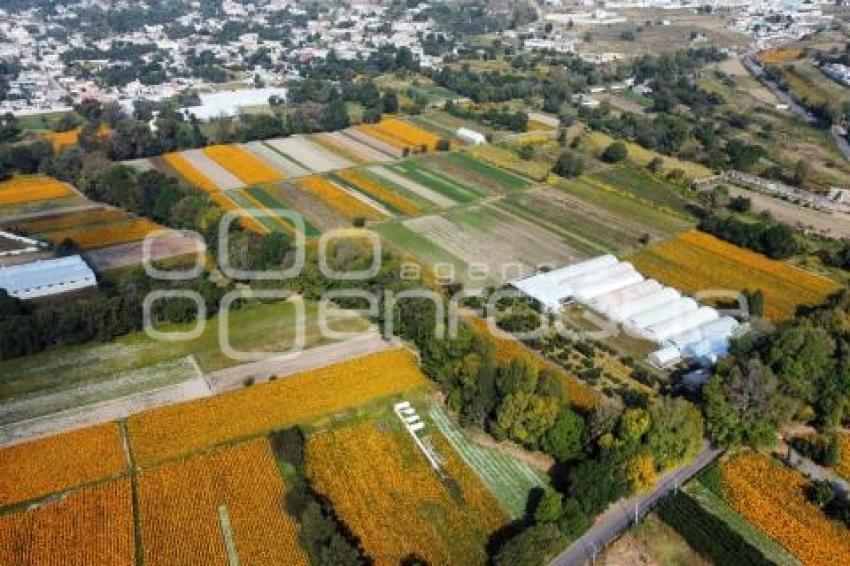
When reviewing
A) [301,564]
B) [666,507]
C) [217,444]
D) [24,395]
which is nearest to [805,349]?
[666,507]

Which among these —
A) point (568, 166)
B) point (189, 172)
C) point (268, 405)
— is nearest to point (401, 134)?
point (568, 166)

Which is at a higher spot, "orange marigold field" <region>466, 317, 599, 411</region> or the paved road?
the paved road

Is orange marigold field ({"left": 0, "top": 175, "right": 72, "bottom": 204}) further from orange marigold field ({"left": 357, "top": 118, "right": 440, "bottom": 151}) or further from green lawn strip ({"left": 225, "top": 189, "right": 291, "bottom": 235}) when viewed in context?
orange marigold field ({"left": 357, "top": 118, "right": 440, "bottom": 151})

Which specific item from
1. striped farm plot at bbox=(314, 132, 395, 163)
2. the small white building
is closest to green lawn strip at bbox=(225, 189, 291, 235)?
striped farm plot at bbox=(314, 132, 395, 163)

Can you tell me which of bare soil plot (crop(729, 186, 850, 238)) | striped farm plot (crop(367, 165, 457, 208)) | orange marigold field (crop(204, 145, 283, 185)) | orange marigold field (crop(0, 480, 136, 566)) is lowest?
orange marigold field (crop(204, 145, 283, 185))

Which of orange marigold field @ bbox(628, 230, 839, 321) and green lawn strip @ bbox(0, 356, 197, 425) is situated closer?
green lawn strip @ bbox(0, 356, 197, 425)

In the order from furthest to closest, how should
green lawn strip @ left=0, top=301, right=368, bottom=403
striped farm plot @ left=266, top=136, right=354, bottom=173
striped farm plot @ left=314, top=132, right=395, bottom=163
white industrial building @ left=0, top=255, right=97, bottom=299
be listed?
striped farm plot @ left=314, top=132, right=395, bottom=163
striped farm plot @ left=266, top=136, right=354, bottom=173
white industrial building @ left=0, top=255, right=97, bottom=299
green lawn strip @ left=0, top=301, right=368, bottom=403

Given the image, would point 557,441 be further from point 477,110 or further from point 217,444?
point 477,110
